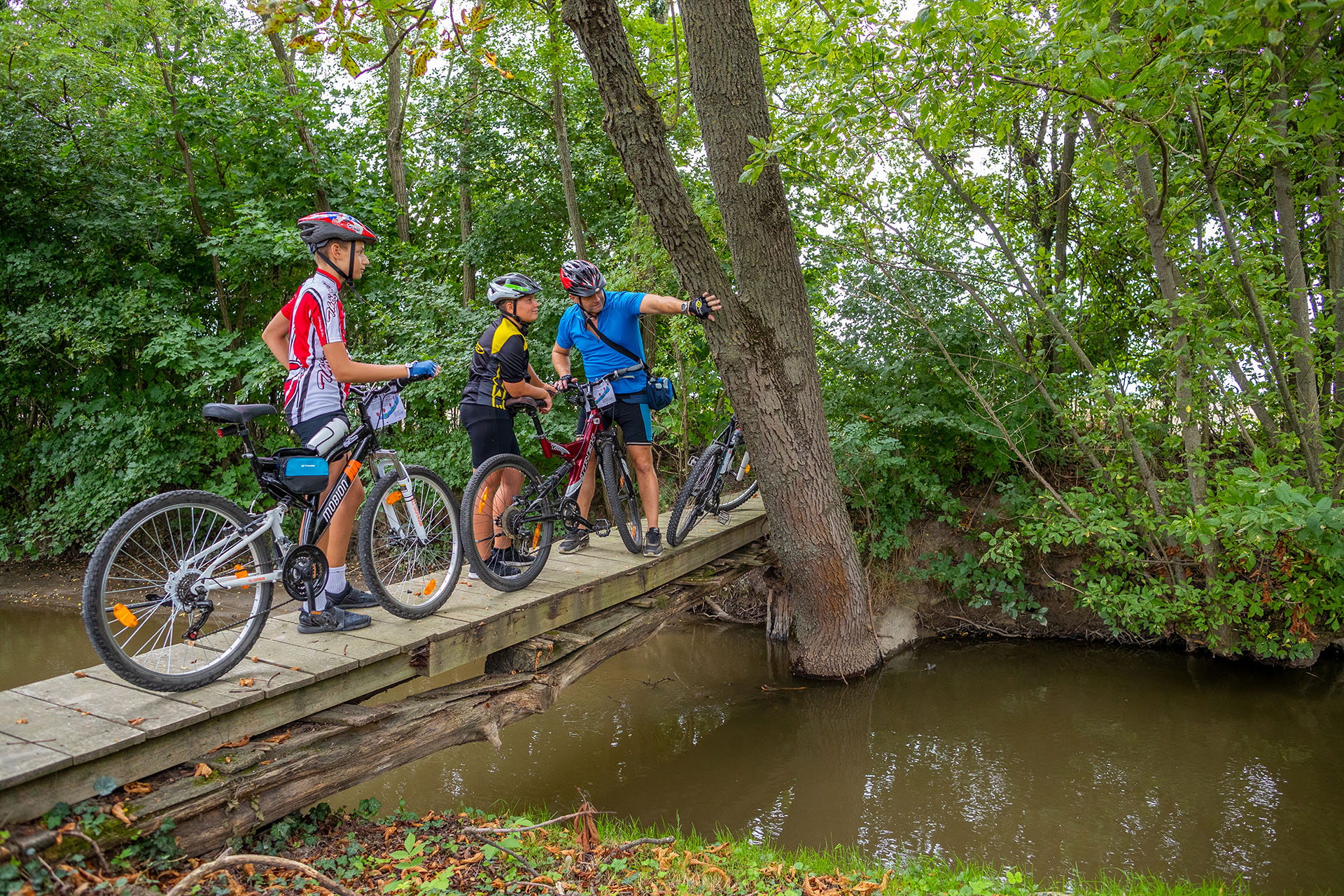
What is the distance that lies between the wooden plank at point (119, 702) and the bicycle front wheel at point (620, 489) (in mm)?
2776

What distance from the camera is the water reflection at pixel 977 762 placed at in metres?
4.29

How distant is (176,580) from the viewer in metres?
3.05

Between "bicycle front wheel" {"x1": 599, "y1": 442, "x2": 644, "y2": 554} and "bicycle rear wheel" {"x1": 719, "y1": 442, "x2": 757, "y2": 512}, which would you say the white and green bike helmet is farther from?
"bicycle rear wheel" {"x1": 719, "y1": 442, "x2": 757, "y2": 512}

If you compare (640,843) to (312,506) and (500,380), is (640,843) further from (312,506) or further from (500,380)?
(500,380)

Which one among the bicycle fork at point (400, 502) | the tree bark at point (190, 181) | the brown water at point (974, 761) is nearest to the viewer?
the bicycle fork at point (400, 502)

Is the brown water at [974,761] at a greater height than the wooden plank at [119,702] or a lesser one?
lesser

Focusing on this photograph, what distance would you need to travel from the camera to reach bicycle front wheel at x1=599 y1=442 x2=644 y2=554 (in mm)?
5258

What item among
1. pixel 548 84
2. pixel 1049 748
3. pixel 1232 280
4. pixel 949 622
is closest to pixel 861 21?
pixel 1232 280

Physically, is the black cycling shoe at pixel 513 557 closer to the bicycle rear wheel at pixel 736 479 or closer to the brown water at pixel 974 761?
the brown water at pixel 974 761

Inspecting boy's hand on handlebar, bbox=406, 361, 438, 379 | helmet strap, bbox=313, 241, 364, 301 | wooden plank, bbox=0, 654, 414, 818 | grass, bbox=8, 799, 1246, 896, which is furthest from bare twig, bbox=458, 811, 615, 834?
helmet strap, bbox=313, 241, 364, 301

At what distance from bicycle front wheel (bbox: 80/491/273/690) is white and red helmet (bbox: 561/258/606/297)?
2421 mm

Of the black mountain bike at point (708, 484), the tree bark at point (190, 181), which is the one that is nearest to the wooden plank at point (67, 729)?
the black mountain bike at point (708, 484)

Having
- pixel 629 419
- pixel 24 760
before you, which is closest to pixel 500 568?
pixel 629 419

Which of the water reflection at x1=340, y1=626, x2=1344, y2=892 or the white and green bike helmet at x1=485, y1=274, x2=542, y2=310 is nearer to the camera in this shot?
the water reflection at x1=340, y1=626, x2=1344, y2=892
